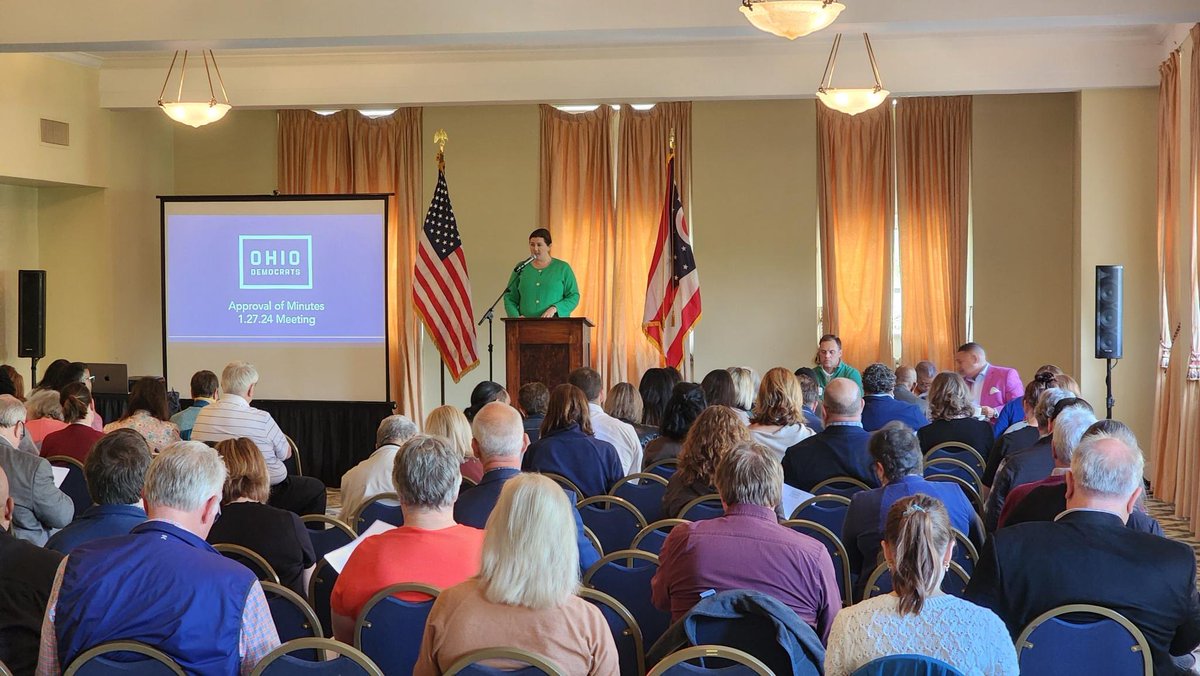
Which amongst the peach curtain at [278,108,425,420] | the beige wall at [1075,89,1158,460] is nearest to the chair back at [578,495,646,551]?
the beige wall at [1075,89,1158,460]

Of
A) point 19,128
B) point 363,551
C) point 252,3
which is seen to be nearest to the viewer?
point 363,551

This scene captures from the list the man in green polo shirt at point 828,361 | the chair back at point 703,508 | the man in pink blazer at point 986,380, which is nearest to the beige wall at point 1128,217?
the man in pink blazer at point 986,380

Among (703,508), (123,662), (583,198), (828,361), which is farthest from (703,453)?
(583,198)

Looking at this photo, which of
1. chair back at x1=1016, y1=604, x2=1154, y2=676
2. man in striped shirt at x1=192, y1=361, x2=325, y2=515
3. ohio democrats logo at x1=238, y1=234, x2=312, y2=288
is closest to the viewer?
chair back at x1=1016, y1=604, x2=1154, y2=676

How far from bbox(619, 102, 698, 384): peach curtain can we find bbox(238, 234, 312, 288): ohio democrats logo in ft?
10.2

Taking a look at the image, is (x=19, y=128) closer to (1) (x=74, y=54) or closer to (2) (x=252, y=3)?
(1) (x=74, y=54)

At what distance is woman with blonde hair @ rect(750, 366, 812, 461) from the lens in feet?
20.1

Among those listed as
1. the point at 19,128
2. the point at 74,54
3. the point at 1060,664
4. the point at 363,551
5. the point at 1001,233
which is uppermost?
the point at 74,54

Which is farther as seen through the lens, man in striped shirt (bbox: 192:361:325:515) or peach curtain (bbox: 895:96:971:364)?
peach curtain (bbox: 895:96:971:364)

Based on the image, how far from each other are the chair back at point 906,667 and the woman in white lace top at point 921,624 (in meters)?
0.17

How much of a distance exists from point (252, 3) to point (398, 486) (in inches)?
245

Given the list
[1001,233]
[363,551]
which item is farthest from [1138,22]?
[363,551]

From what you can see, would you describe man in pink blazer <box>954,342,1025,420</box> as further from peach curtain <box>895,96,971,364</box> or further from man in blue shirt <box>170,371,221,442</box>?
man in blue shirt <box>170,371,221,442</box>

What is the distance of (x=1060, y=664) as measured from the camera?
305 centimetres
